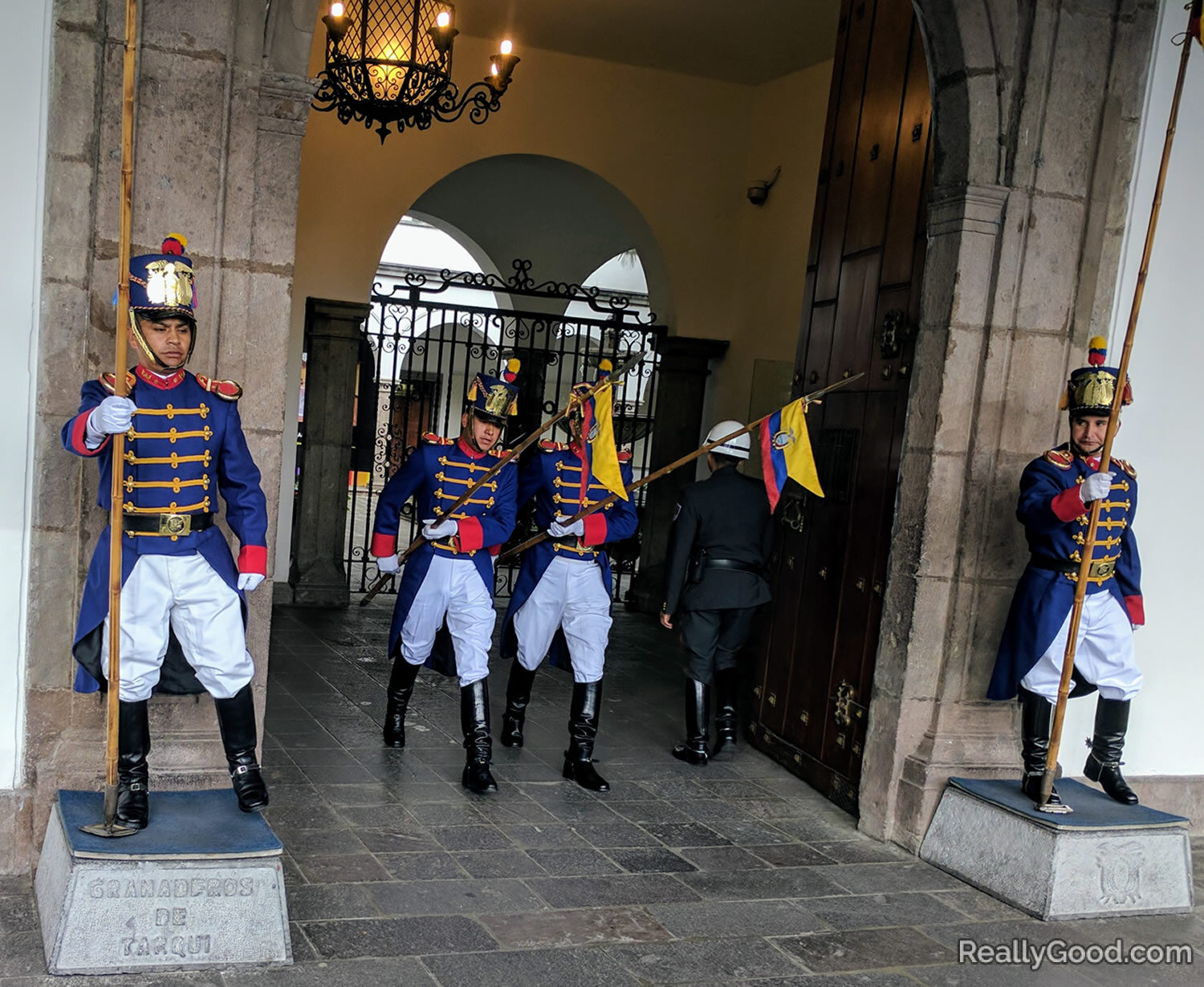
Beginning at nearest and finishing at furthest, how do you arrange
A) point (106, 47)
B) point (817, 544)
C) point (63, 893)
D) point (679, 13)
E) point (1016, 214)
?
1. point (63, 893)
2. point (106, 47)
3. point (1016, 214)
4. point (817, 544)
5. point (679, 13)

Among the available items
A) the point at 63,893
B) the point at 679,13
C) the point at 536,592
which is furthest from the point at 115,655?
the point at 679,13

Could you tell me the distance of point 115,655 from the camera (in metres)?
3.41

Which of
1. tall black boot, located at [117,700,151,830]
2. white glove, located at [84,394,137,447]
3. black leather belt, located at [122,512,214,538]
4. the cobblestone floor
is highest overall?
A: white glove, located at [84,394,137,447]

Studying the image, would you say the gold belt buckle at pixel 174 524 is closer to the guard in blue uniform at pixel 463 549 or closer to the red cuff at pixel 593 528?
the guard in blue uniform at pixel 463 549

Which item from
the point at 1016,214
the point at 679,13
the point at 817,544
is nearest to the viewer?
the point at 1016,214

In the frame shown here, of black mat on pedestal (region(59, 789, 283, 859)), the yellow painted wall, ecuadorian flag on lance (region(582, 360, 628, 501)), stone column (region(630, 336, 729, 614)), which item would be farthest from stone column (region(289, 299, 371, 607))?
black mat on pedestal (region(59, 789, 283, 859))

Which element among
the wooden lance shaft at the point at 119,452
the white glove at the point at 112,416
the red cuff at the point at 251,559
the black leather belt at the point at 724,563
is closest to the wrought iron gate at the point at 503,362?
the black leather belt at the point at 724,563

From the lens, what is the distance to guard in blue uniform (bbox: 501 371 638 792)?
17.7ft

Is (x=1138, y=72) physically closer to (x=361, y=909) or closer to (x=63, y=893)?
(x=361, y=909)

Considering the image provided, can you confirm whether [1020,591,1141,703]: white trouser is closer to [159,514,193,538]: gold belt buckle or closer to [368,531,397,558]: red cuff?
[368,531,397,558]: red cuff

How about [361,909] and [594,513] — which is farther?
[594,513]

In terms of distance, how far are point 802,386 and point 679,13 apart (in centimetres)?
337

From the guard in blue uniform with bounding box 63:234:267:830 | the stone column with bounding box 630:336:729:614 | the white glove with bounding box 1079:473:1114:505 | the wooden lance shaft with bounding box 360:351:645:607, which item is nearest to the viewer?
the guard in blue uniform with bounding box 63:234:267:830

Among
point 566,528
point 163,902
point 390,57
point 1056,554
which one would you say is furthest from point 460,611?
point 390,57
